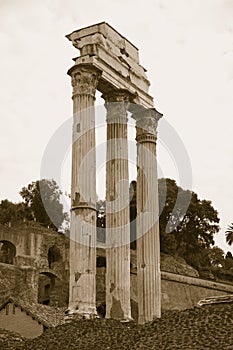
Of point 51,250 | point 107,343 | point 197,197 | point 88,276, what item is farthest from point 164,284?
point 107,343

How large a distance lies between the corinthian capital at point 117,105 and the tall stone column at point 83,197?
51.8 inches

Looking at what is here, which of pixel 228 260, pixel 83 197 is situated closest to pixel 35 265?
pixel 83 197

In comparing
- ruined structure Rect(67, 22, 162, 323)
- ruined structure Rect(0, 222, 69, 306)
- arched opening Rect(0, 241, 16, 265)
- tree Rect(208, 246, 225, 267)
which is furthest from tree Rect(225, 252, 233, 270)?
ruined structure Rect(67, 22, 162, 323)

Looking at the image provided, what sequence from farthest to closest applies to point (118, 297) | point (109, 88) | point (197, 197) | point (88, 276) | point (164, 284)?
point (197, 197) → point (164, 284) → point (109, 88) → point (118, 297) → point (88, 276)

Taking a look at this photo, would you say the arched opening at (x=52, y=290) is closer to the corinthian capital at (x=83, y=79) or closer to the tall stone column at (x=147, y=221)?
the tall stone column at (x=147, y=221)

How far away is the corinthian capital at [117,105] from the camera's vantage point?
17.8 meters

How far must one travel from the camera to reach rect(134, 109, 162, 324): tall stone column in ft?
56.1

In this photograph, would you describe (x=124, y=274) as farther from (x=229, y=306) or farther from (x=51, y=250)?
(x=51, y=250)

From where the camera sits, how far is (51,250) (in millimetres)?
37875

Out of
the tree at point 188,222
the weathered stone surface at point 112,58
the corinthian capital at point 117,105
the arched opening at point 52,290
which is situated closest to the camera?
the weathered stone surface at point 112,58

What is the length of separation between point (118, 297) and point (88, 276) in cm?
161

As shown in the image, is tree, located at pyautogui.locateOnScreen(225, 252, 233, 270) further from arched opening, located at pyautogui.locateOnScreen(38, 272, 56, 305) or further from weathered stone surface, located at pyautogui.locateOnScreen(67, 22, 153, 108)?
weathered stone surface, located at pyautogui.locateOnScreen(67, 22, 153, 108)

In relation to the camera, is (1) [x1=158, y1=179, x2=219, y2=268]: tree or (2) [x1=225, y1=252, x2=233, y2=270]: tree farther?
(2) [x1=225, y1=252, x2=233, y2=270]: tree

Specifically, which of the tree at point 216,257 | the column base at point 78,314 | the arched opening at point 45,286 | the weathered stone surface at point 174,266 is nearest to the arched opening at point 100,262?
the arched opening at point 45,286
